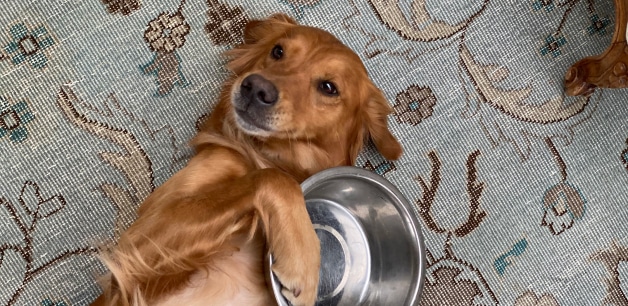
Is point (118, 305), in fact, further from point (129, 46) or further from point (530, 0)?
point (530, 0)

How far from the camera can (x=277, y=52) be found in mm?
1886

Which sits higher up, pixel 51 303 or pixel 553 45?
pixel 51 303

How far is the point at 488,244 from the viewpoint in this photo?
2361 millimetres

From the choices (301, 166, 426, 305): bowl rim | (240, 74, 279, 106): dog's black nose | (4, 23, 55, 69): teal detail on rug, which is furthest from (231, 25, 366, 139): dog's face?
(4, 23, 55, 69): teal detail on rug

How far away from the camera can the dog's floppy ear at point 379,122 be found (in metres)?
2.05

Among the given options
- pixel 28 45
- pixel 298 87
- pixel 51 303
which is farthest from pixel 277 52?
pixel 51 303

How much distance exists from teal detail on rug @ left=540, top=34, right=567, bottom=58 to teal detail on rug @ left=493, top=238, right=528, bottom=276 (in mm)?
818

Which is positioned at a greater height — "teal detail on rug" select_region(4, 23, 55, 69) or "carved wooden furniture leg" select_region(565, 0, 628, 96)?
"teal detail on rug" select_region(4, 23, 55, 69)

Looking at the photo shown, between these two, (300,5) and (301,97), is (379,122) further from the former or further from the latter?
(300,5)

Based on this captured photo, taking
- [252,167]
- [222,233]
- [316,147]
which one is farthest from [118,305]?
[316,147]

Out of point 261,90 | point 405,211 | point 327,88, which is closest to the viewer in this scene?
point 261,90

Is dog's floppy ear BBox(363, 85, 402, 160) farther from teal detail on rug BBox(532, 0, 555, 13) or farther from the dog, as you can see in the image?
teal detail on rug BBox(532, 0, 555, 13)

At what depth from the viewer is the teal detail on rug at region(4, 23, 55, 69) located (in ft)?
7.07

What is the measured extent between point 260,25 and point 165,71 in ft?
1.47
